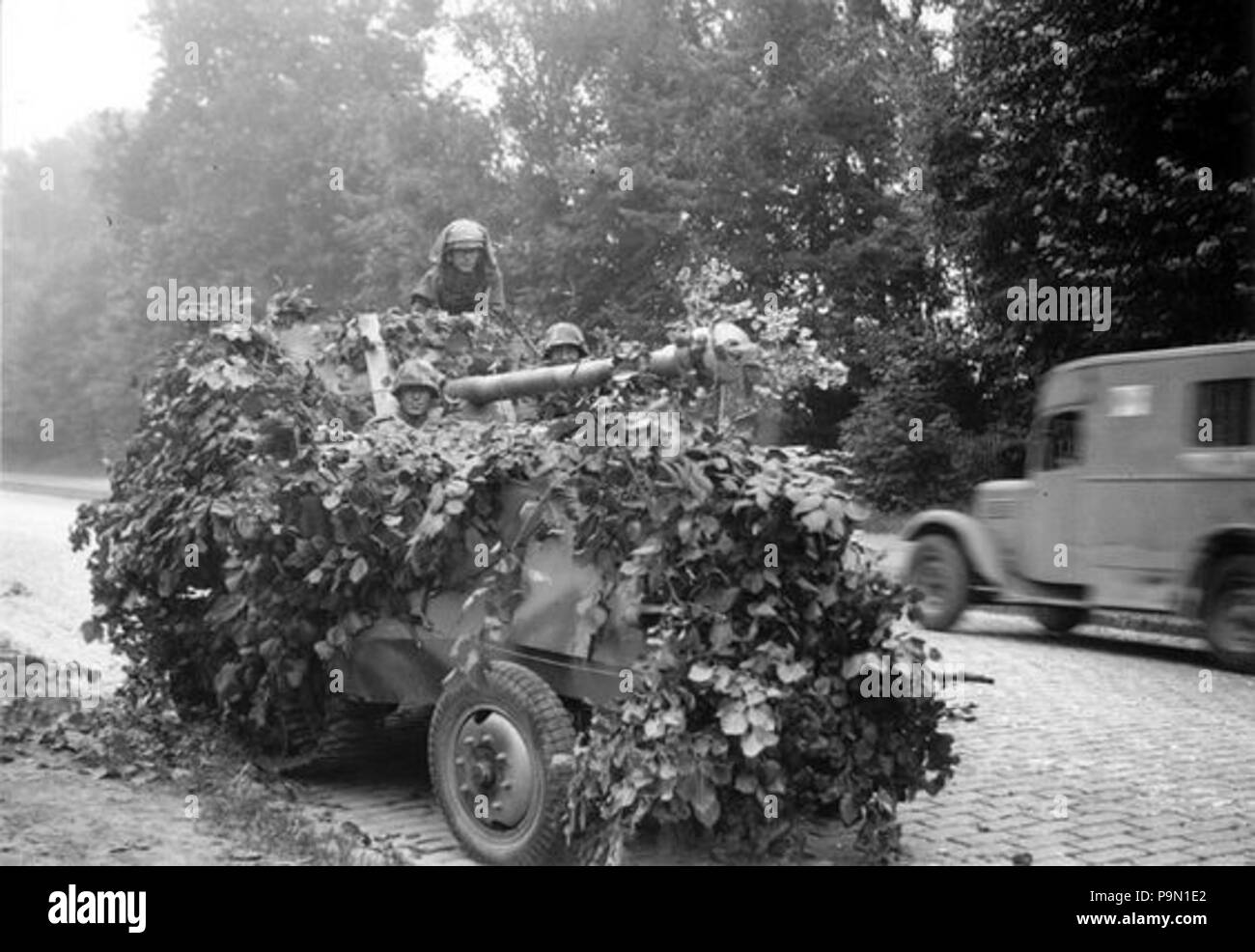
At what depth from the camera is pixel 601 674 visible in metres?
5.21

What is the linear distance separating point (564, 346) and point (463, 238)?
139 centimetres

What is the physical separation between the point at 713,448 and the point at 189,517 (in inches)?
115

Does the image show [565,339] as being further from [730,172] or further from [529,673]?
[730,172]

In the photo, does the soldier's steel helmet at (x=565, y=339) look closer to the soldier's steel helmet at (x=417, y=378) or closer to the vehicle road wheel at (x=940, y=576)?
the soldier's steel helmet at (x=417, y=378)

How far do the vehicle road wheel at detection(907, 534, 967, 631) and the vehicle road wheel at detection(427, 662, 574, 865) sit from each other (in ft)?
25.8

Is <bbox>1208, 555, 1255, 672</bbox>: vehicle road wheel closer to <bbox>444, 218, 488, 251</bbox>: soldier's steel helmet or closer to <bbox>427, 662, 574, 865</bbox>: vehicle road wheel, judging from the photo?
<bbox>444, 218, 488, 251</bbox>: soldier's steel helmet

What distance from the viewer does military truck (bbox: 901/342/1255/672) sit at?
34.7 feet

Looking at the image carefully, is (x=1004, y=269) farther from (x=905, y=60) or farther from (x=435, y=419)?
(x=435, y=419)

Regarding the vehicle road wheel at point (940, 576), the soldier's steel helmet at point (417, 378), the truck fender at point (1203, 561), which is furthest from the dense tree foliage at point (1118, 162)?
the soldier's steel helmet at point (417, 378)

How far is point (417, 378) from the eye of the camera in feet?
24.5

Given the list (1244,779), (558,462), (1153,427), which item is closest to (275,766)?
(558,462)
